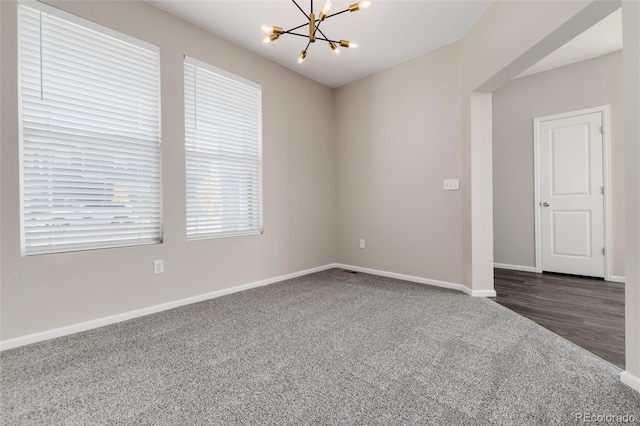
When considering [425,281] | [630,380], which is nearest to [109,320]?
[425,281]

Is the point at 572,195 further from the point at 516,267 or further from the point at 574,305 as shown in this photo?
the point at 574,305

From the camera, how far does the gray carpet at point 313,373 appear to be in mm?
1308

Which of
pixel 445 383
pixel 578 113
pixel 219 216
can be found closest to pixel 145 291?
pixel 219 216

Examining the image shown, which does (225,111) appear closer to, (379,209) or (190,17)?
(190,17)

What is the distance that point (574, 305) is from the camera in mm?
2732

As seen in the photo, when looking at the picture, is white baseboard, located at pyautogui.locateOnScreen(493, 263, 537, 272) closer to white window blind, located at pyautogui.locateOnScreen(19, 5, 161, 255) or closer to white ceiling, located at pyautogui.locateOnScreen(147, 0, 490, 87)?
white ceiling, located at pyautogui.locateOnScreen(147, 0, 490, 87)

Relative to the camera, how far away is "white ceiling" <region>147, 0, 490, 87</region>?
2.60 m

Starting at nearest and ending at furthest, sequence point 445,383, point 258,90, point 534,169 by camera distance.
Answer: point 445,383
point 258,90
point 534,169

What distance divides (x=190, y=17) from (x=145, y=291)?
8.56 feet

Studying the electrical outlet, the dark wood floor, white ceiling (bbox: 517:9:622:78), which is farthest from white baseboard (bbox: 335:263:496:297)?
white ceiling (bbox: 517:9:622:78)

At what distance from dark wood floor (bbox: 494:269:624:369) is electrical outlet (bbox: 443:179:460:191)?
1238mm

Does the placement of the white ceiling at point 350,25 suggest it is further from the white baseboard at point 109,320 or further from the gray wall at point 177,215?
the white baseboard at point 109,320

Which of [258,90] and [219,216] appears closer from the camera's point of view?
[219,216]

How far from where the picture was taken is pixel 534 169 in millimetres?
4184
